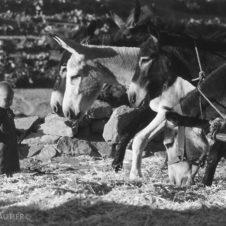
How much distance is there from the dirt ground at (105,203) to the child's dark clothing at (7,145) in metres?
0.38

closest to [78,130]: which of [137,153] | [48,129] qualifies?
[48,129]

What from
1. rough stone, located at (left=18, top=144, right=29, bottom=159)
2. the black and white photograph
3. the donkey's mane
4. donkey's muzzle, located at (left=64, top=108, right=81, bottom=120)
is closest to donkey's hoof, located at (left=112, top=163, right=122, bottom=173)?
the black and white photograph

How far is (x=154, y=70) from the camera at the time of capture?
6.62 metres

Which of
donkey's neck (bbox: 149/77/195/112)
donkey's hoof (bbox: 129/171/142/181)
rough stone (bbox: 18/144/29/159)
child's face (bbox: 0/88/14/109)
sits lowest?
rough stone (bbox: 18/144/29/159)

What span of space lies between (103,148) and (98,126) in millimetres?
416

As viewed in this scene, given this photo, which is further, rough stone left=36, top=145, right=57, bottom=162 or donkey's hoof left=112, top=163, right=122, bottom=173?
rough stone left=36, top=145, right=57, bottom=162

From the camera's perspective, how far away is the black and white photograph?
4750 mm

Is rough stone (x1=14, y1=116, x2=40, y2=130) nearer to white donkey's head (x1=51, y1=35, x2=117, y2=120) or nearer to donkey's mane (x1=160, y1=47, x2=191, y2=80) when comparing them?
white donkey's head (x1=51, y1=35, x2=117, y2=120)

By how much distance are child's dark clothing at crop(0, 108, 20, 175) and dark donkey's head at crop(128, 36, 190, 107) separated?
4.30 feet

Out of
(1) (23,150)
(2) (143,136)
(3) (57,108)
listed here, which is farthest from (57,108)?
(2) (143,136)

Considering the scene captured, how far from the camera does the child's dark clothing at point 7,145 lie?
21.1 ft

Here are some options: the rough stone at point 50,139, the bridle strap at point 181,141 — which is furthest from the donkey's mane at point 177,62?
the rough stone at point 50,139

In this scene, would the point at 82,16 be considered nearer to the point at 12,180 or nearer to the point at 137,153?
the point at 137,153

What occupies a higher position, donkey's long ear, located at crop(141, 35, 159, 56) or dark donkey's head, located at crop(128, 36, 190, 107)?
donkey's long ear, located at crop(141, 35, 159, 56)
